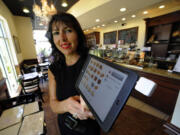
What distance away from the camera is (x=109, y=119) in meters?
0.28

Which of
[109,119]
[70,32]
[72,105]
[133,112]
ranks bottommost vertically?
[133,112]

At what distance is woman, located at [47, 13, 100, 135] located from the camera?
679 mm

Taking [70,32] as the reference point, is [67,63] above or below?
below

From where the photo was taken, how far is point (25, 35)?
505cm

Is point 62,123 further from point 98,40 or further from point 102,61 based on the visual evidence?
point 98,40

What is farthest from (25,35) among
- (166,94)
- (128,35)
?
(166,94)

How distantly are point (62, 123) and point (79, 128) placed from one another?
208mm

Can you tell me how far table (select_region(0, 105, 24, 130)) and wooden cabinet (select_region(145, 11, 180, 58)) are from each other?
514 centimetres

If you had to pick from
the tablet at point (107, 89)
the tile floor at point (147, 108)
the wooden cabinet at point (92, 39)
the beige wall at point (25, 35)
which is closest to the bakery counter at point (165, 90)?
the tile floor at point (147, 108)

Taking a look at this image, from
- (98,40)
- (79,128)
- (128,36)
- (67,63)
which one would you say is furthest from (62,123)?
(98,40)

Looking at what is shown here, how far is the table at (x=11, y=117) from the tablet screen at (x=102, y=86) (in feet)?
4.00

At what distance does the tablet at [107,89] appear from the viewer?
26 cm

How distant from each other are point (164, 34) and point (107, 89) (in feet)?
16.2

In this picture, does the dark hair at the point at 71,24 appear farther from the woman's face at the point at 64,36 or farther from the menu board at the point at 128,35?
the menu board at the point at 128,35
